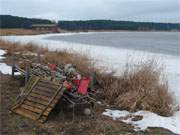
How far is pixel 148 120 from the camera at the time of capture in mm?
6727

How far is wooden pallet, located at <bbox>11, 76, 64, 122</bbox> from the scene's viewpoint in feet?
21.2

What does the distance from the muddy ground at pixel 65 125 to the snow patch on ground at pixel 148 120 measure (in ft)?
0.65

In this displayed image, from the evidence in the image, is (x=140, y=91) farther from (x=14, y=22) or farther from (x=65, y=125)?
(x=14, y=22)

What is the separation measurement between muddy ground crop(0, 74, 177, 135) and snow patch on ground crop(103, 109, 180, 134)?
20 cm

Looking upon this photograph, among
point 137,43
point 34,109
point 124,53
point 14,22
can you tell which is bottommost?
point 14,22

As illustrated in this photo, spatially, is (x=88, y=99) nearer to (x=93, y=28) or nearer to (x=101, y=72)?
(x=101, y=72)

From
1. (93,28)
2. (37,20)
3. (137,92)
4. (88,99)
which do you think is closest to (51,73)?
(88,99)

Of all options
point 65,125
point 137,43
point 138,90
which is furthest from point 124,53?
point 137,43

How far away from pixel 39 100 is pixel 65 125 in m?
0.86

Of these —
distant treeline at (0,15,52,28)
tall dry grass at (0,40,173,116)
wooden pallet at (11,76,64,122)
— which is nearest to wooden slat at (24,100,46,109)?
wooden pallet at (11,76,64,122)

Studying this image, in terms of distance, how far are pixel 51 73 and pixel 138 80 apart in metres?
2.02

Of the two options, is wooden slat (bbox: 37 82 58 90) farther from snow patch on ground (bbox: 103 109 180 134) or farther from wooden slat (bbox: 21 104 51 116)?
snow patch on ground (bbox: 103 109 180 134)

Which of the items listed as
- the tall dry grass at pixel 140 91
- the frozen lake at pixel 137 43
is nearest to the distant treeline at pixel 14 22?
the frozen lake at pixel 137 43

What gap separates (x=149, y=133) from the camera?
607 centimetres
